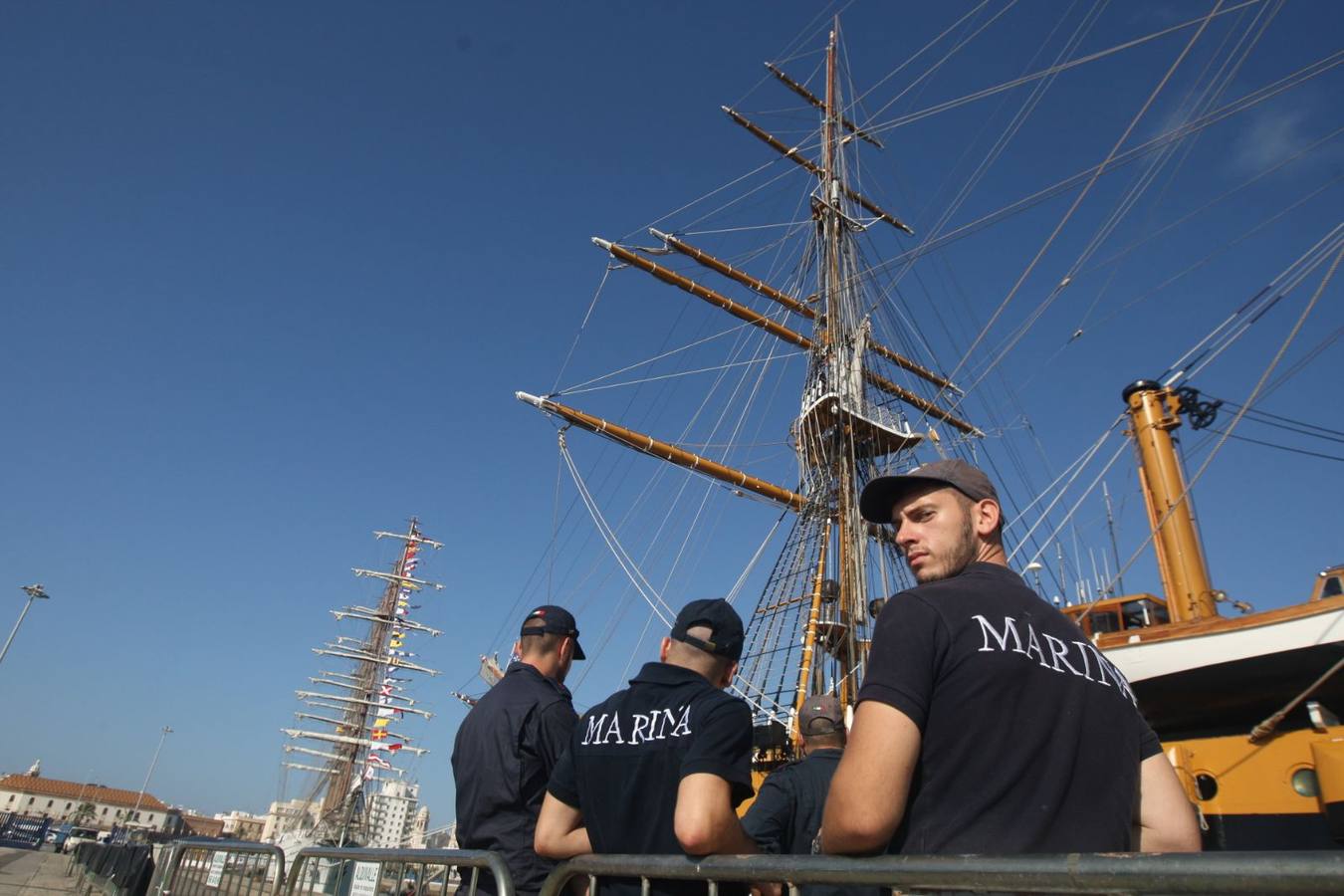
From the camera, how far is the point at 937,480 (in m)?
1.85

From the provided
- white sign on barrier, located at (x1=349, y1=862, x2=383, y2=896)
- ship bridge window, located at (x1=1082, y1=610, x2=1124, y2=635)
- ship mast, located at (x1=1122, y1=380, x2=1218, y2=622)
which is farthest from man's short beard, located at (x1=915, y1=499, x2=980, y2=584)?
ship bridge window, located at (x1=1082, y1=610, x2=1124, y2=635)


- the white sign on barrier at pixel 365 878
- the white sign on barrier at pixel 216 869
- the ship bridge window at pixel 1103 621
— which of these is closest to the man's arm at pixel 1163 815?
the white sign on barrier at pixel 365 878

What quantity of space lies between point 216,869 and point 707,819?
4.69 metres

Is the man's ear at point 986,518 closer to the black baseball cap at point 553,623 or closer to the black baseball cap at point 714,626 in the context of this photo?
the black baseball cap at point 714,626

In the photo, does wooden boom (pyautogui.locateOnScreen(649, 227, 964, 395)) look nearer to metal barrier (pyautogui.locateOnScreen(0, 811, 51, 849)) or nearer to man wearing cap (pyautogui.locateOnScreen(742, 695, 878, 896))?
man wearing cap (pyautogui.locateOnScreen(742, 695, 878, 896))

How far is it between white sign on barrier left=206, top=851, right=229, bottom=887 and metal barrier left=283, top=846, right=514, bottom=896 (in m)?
1.26

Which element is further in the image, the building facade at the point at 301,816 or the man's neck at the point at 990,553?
the building facade at the point at 301,816

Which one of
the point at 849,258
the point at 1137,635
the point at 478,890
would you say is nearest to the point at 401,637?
the point at 849,258

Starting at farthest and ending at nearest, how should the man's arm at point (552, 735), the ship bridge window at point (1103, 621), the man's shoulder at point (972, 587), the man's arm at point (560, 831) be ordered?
the ship bridge window at point (1103, 621) < the man's arm at point (552, 735) < the man's arm at point (560, 831) < the man's shoulder at point (972, 587)

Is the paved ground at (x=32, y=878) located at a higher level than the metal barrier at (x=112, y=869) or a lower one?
lower

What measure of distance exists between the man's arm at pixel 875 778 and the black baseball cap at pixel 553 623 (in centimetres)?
202

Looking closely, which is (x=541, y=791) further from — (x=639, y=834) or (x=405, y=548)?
(x=405, y=548)

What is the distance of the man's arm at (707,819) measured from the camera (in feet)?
6.17

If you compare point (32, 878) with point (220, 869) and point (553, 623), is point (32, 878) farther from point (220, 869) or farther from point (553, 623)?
point (553, 623)
